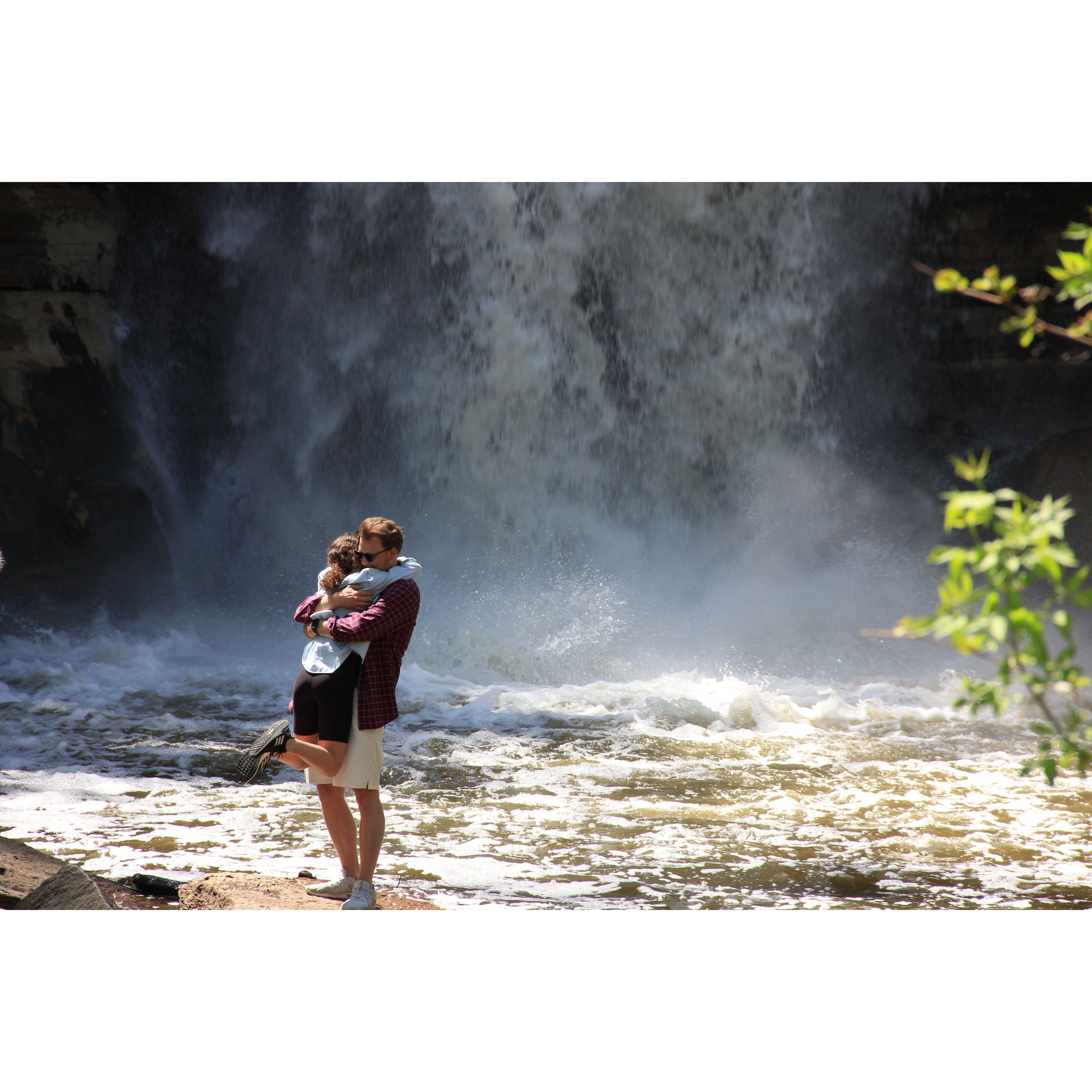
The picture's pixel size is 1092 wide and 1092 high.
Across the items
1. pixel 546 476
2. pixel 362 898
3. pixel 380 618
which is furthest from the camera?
pixel 546 476

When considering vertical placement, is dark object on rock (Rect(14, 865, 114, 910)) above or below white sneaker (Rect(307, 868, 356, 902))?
below

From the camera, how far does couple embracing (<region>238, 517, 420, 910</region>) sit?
2.75 meters

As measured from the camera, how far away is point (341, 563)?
288cm

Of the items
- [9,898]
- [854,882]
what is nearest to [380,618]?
[9,898]

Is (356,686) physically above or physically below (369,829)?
above

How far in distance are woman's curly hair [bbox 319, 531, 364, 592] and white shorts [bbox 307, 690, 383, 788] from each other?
350 mm

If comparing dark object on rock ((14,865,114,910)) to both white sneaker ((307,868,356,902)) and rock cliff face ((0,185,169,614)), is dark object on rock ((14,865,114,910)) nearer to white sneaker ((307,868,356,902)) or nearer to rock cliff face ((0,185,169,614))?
white sneaker ((307,868,356,902))

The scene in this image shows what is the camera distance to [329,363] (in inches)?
366

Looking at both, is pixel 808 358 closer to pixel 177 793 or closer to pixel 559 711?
pixel 559 711

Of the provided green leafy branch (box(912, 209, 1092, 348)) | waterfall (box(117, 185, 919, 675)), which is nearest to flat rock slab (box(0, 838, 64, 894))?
green leafy branch (box(912, 209, 1092, 348))

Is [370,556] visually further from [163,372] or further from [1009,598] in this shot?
[163,372]

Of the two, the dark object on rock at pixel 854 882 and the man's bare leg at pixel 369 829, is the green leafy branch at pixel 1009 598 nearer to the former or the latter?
the man's bare leg at pixel 369 829

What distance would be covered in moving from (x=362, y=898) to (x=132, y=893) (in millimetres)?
923

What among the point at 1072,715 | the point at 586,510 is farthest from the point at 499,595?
the point at 1072,715
